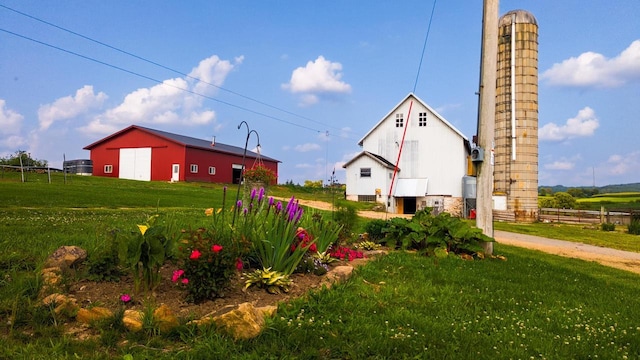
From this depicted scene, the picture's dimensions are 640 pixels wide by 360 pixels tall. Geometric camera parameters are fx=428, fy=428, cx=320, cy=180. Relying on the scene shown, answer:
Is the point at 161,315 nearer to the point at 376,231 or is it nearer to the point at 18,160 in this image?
the point at 376,231

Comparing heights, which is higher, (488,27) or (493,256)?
(488,27)

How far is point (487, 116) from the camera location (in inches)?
363

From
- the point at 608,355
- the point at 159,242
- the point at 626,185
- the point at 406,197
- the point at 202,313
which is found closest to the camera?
the point at 608,355

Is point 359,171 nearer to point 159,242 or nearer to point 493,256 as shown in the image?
point 493,256

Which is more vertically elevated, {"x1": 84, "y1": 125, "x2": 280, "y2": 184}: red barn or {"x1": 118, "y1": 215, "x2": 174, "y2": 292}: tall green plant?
{"x1": 84, "y1": 125, "x2": 280, "y2": 184}: red barn

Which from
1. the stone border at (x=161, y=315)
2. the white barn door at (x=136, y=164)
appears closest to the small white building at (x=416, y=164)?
the white barn door at (x=136, y=164)

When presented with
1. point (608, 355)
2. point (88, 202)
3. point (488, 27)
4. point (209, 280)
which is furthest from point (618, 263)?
point (88, 202)

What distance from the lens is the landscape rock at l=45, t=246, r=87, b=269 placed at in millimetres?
4797

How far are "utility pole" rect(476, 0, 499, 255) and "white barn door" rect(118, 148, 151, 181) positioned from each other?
37736mm

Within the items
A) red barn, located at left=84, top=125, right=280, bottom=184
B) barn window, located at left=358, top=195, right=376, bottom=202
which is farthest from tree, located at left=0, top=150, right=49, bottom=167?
barn window, located at left=358, top=195, right=376, bottom=202

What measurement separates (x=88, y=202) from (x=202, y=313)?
51.0 feet

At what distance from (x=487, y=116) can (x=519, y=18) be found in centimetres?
2459

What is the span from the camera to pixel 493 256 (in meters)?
8.73

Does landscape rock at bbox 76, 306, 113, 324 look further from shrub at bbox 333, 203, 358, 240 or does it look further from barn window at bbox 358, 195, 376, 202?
barn window at bbox 358, 195, 376, 202
